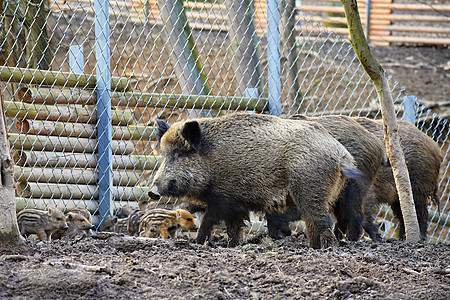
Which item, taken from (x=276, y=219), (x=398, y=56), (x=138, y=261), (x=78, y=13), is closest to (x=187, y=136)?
(x=276, y=219)

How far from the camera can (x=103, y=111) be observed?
671cm

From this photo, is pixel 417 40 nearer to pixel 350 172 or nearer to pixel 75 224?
pixel 350 172

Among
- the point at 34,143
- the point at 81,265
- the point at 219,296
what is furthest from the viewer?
the point at 34,143

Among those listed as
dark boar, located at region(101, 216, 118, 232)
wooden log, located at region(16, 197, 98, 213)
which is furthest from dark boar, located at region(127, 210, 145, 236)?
wooden log, located at region(16, 197, 98, 213)

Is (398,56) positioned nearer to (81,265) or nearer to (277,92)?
(277,92)

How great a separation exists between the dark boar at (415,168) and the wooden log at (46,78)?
10.4 feet

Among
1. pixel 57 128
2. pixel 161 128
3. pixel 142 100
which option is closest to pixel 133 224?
pixel 161 128

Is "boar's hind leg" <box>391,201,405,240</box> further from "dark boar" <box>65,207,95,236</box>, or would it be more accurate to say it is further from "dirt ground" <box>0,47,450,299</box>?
"dark boar" <box>65,207,95,236</box>

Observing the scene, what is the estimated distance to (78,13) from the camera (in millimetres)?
14703

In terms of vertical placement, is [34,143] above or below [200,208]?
above

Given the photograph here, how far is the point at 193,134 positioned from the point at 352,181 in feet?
5.24

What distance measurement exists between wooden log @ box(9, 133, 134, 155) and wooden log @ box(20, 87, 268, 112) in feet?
1.28

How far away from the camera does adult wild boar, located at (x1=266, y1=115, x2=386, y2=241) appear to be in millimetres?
6055

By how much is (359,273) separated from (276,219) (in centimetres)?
292
